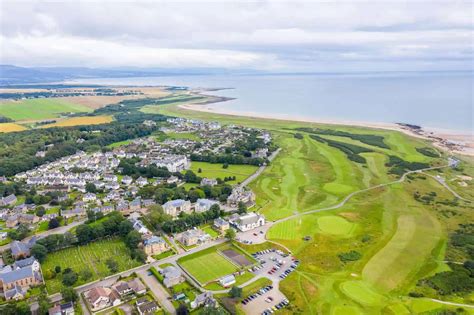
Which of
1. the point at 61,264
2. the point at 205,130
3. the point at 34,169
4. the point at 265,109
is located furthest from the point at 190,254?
the point at 265,109

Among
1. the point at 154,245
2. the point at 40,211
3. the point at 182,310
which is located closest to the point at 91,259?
the point at 154,245

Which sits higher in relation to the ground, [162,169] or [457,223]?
[162,169]

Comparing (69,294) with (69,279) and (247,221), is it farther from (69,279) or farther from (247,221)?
(247,221)

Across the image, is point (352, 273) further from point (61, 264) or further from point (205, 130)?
point (205, 130)

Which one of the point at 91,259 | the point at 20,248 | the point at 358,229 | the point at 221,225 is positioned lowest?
the point at 358,229

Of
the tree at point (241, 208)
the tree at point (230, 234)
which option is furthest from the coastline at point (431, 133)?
the tree at point (230, 234)

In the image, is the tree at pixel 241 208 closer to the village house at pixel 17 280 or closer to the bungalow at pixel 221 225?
the bungalow at pixel 221 225

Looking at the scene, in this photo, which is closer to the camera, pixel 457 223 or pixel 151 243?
pixel 151 243
